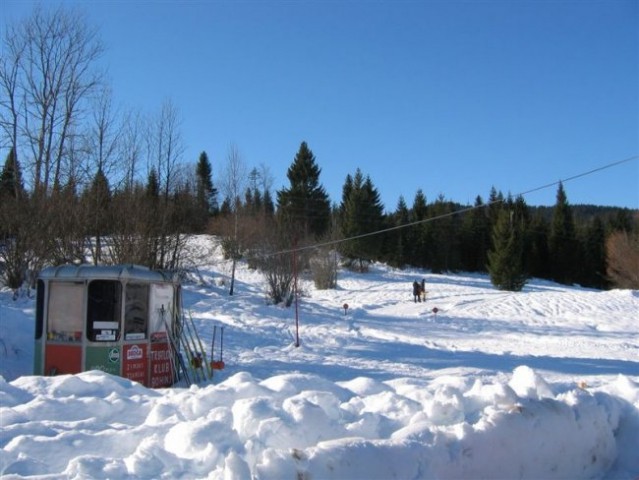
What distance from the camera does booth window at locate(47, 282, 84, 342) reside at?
1185cm

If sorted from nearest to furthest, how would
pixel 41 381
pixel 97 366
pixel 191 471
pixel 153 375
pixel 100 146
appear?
pixel 191 471 → pixel 41 381 → pixel 97 366 → pixel 153 375 → pixel 100 146

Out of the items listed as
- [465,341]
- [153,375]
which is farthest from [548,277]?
[153,375]

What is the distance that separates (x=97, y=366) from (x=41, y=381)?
4.13 m

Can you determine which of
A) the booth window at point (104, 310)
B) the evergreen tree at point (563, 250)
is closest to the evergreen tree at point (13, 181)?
the booth window at point (104, 310)

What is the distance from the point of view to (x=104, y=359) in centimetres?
1179

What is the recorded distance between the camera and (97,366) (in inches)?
460

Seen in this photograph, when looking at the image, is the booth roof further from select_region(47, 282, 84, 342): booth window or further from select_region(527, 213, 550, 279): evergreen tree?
select_region(527, 213, 550, 279): evergreen tree

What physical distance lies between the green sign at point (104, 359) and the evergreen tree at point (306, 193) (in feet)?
180

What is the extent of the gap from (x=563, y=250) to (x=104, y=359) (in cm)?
6901

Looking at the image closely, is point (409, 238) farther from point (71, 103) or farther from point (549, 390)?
point (549, 390)

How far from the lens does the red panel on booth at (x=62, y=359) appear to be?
11703 millimetres

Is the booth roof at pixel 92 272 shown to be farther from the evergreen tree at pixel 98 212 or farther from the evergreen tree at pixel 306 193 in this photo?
the evergreen tree at pixel 306 193

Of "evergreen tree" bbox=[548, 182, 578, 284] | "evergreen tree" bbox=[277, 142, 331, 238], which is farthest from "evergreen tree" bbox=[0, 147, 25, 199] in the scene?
"evergreen tree" bbox=[548, 182, 578, 284]

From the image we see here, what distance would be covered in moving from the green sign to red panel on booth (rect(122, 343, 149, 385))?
0.17 metres
